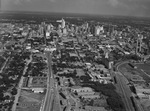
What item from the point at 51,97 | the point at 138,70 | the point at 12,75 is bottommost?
the point at 138,70

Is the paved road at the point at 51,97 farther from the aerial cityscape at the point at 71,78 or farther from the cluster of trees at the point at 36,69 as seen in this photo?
the cluster of trees at the point at 36,69

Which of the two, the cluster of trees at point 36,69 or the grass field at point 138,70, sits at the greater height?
the cluster of trees at point 36,69

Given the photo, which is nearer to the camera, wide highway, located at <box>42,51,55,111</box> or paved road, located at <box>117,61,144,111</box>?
wide highway, located at <box>42,51,55,111</box>

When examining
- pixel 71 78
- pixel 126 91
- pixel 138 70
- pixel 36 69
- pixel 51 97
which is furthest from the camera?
pixel 138 70

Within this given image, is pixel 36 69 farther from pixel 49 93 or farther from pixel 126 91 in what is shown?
pixel 126 91

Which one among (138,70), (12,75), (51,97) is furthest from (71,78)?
(138,70)

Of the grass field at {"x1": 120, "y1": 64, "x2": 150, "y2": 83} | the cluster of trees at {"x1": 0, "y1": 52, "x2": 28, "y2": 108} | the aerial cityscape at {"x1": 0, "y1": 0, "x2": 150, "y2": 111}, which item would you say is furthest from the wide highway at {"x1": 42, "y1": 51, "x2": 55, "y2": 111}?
the grass field at {"x1": 120, "y1": 64, "x2": 150, "y2": 83}

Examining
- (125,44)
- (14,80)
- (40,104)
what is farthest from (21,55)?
(125,44)

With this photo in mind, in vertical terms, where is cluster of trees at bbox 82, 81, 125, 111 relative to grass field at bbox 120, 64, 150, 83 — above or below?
above

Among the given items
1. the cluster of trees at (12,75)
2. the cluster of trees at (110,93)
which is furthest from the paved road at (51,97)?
the cluster of trees at (110,93)

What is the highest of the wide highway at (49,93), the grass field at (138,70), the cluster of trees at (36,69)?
the wide highway at (49,93)

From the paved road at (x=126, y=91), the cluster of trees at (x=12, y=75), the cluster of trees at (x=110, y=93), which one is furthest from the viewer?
the cluster of trees at (x=12, y=75)

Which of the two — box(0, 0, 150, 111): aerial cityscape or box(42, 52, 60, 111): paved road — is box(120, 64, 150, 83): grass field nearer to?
box(0, 0, 150, 111): aerial cityscape
